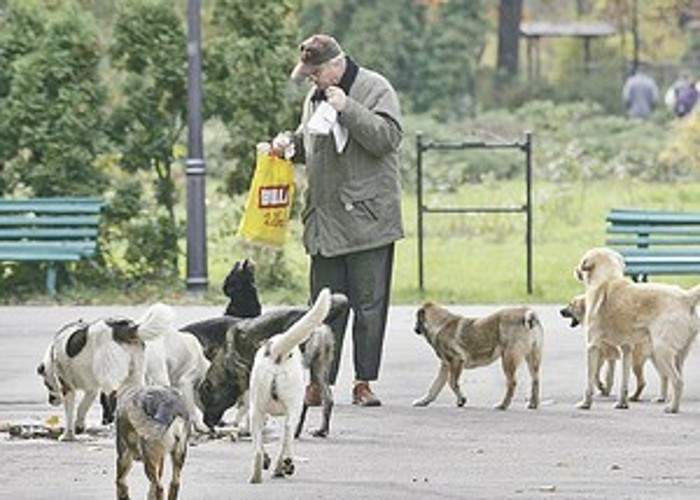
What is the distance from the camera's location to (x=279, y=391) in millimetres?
11758

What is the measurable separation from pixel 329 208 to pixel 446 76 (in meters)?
34.2

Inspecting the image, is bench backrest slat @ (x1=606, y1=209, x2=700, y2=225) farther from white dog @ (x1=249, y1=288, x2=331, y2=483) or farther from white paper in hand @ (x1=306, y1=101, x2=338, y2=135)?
Answer: white dog @ (x1=249, y1=288, x2=331, y2=483)

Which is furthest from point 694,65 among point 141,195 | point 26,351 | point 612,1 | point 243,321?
point 243,321

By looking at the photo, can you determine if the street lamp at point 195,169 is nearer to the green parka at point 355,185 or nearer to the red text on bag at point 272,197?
the red text on bag at point 272,197

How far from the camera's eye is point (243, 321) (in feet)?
44.6

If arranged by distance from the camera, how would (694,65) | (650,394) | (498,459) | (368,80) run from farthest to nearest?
(694,65)
(650,394)
(368,80)
(498,459)

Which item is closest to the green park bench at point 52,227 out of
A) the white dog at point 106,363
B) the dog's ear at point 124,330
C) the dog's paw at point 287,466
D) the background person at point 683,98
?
the white dog at point 106,363

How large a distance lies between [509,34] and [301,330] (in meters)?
41.1

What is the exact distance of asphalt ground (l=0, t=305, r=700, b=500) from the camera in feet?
38.0

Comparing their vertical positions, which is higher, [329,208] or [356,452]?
[329,208]

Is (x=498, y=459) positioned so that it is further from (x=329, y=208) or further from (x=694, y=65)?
(x=694, y=65)

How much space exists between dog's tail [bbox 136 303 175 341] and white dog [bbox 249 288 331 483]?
87 centimetres

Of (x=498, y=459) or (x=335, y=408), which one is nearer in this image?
(x=498, y=459)

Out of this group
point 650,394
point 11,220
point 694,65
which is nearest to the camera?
point 650,394
